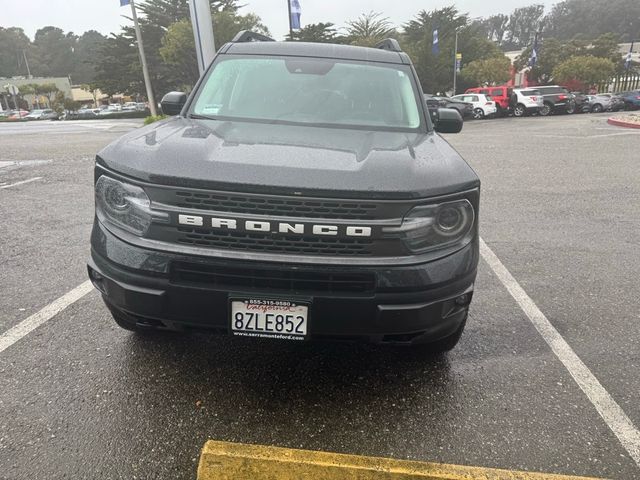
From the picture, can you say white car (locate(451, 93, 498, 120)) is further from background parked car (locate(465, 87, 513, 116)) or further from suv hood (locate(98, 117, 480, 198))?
suv hood (locate(98, 117, 480, 198))

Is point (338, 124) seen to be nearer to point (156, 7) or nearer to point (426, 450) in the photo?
point (426, 450)

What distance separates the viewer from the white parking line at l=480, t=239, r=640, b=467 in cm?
218

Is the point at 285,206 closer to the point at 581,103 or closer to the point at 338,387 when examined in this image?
the point at 338,387

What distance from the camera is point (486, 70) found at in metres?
44.4

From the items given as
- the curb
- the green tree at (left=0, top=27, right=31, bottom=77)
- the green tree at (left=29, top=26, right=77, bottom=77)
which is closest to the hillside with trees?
the curb

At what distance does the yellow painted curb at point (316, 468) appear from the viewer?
184 cm

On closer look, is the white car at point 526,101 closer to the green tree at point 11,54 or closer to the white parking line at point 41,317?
the white parking line at point 41,317

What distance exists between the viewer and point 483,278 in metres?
3.98

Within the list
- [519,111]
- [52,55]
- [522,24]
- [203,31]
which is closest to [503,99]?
[519,111]

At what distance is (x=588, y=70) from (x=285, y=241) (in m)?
51.0

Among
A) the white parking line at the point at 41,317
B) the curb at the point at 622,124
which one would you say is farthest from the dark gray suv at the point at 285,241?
the curb at the point at 622,124

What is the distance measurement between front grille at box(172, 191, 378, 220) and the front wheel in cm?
2865

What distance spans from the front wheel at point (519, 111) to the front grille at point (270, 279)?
94.2ft

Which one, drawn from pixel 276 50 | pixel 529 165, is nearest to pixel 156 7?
pixel 529 165
